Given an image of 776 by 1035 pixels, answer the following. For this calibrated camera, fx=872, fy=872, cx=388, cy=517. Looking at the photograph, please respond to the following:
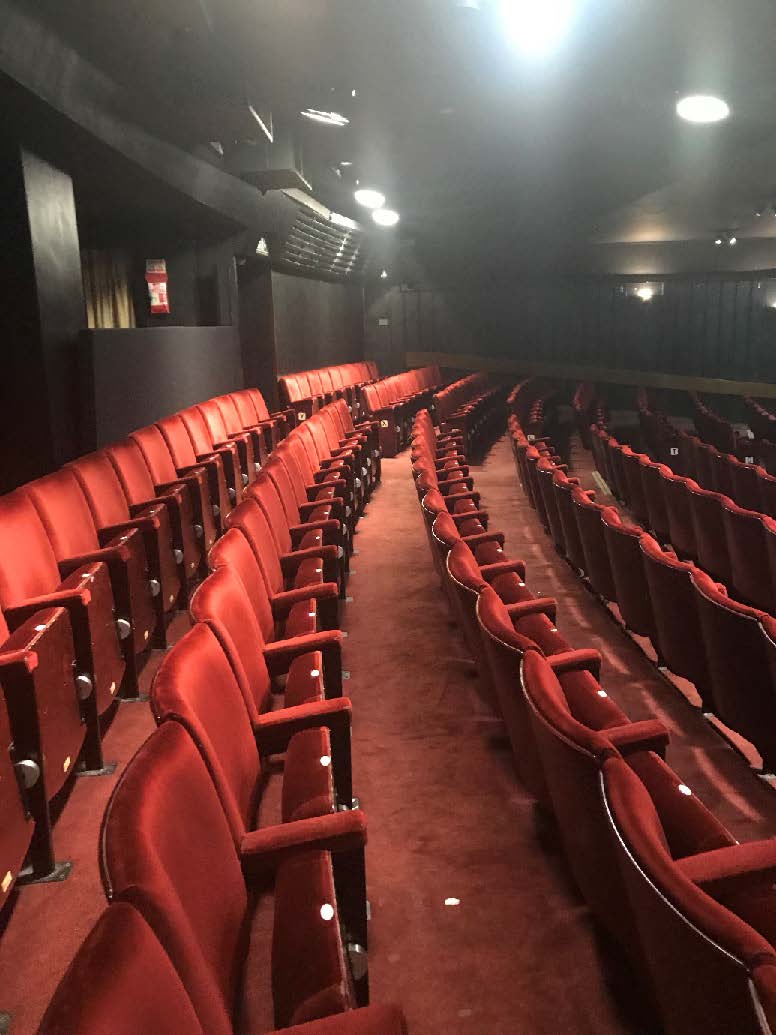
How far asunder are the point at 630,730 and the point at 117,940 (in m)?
0.34

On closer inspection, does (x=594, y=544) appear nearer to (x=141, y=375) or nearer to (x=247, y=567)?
(x=247, y=567)

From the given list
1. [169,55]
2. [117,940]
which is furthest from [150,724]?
[169,55]

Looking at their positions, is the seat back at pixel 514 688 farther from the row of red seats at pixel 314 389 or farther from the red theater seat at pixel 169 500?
the row of red seats at pixel 314 389

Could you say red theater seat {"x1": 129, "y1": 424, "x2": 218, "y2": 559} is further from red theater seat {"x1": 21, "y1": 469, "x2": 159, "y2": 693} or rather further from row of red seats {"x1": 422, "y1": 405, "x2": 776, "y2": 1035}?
row of red seats {"x1": 422, "y1": 405, "x2": 776, "y2": 1035}

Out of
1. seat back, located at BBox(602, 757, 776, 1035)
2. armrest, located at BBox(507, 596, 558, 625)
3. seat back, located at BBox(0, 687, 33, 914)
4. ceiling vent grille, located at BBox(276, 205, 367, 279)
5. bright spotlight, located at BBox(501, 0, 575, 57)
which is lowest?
seat back, located at BBox(0, 687, 33, 914)

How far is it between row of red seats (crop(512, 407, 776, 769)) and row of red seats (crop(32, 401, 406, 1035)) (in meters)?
0.30

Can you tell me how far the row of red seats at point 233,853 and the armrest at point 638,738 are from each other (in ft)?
0.52

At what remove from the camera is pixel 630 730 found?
50 cm

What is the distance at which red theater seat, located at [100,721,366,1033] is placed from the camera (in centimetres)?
27

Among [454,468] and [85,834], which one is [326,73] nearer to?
[454,468]

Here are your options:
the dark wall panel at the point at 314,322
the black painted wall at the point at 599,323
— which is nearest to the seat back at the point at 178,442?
the dark wall panel at the point at 314,322

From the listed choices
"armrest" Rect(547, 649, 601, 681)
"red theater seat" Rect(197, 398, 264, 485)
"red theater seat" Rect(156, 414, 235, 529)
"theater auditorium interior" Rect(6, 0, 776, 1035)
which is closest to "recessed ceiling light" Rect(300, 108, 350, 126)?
"theater auditorium interior" Rect(6, 0, 776, 1035)

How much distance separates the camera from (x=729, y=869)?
0.37 m

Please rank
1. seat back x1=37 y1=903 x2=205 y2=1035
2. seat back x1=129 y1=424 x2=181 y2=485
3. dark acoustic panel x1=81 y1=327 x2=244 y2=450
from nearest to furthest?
seat back x1=37 y1=903 x2=205 y2=1035
seat back x1=129 y1=424 x2=181 y2=485
dark acoustic panel x1=81 y1=327 x2=244 y2=450
